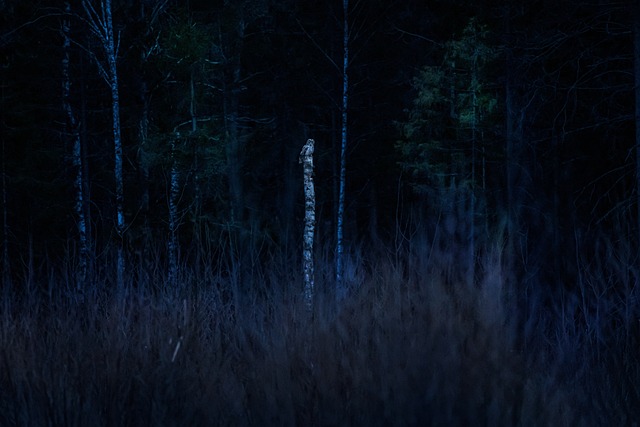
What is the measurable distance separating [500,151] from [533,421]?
15.8 meters

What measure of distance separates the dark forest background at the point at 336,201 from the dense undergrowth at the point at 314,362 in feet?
0.10

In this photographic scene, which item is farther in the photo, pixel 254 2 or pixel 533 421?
pixel 254 2

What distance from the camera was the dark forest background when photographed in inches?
207

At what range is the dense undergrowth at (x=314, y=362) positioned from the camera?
4.70 metres

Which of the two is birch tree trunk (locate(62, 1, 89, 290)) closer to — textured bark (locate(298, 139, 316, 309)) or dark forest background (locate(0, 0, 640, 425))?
dark forest background (locate(0, 0, 640, 425))

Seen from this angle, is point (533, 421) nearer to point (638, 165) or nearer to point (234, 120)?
point (638, 165)

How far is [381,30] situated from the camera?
2108 cm

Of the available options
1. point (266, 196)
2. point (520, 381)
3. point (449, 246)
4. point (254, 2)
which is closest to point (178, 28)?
point (254, 2)

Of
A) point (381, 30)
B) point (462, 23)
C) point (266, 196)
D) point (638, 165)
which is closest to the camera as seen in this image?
point (638, 165)

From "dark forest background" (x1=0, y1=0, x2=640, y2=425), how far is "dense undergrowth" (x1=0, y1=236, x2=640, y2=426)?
3 cm

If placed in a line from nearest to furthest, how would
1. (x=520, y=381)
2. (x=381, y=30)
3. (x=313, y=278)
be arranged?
1. (x=520, y=381)
2. (x=313, y=278)
3. (x=381, y=30)

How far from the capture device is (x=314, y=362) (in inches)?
211

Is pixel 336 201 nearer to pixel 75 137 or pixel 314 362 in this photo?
pixel 75 137

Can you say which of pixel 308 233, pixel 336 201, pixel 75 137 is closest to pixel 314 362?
pixel 308 233
